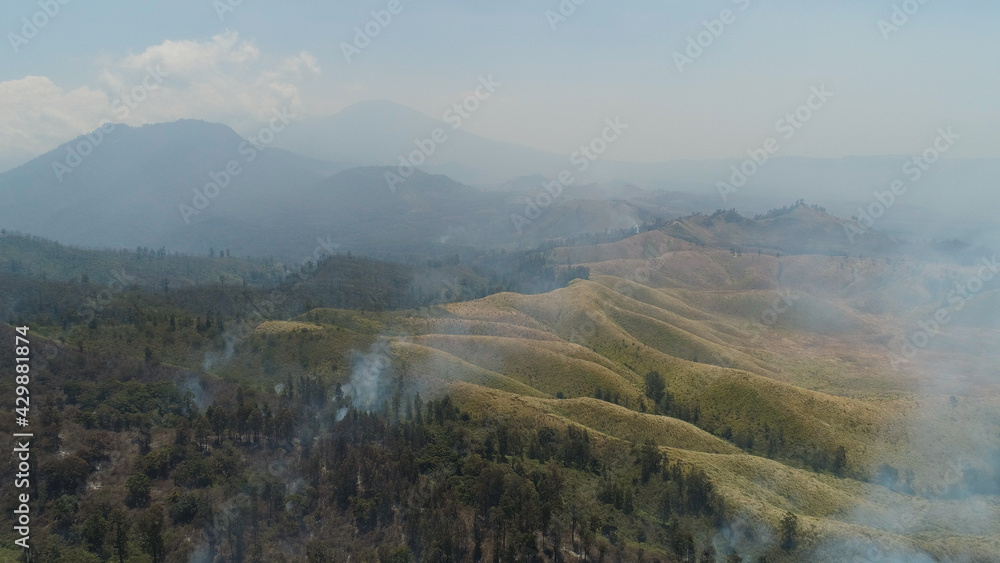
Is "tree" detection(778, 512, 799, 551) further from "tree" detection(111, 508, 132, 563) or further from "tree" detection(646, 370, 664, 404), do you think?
"tree" detection(111, 508, 132, 563)

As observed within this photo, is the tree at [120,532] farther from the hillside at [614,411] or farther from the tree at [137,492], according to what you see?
the hillside at [614,411]

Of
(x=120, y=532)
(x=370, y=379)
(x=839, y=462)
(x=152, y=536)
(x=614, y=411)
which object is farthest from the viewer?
(x=370, y=379)

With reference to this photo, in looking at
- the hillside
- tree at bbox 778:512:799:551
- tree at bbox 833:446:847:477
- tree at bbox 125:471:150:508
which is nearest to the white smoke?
the hillside

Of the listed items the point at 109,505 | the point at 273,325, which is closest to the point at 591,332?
the point at 273,325

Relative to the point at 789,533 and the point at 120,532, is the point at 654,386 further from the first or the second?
the point at 120,532

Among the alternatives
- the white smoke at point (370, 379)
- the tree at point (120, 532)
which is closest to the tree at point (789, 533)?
the white smoke at point (370, 379)

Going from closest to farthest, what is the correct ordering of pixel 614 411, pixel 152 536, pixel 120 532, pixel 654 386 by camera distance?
1. pixel 152 536
2. pixel 120 532
3. pixel 614 411
4. pixel 654 386

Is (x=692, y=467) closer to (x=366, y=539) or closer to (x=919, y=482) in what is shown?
(x=919, y=482)

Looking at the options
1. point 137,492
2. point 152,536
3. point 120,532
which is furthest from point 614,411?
point 120,532

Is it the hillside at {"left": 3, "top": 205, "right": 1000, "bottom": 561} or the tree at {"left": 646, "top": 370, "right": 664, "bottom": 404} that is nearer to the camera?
the hillside at {"left": 3, "top": 205, "right": 1000, "bottom": 561}
